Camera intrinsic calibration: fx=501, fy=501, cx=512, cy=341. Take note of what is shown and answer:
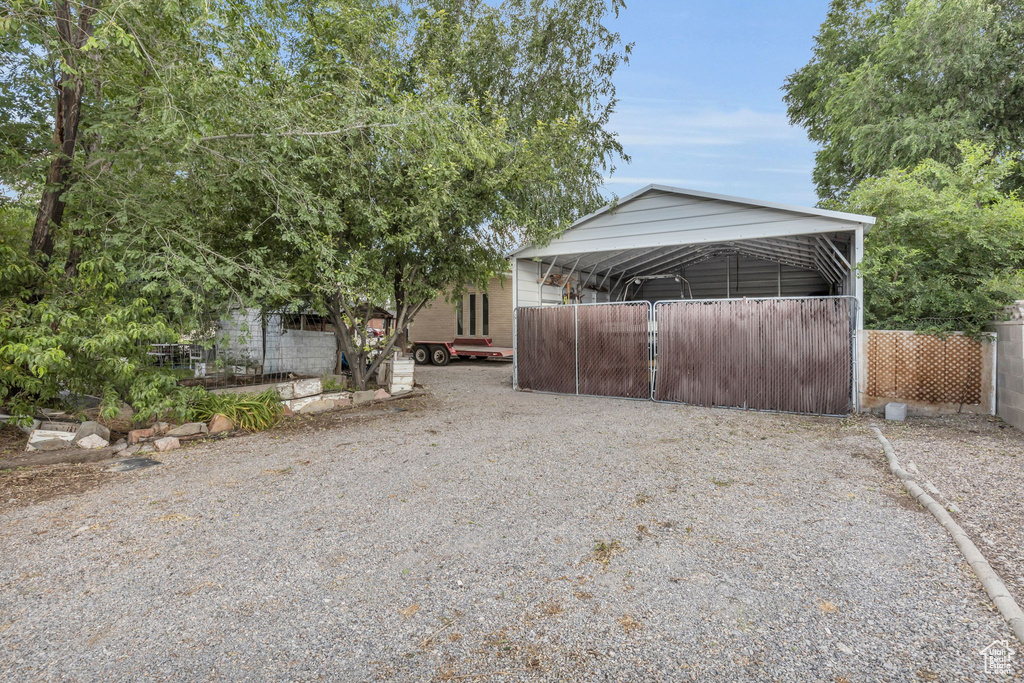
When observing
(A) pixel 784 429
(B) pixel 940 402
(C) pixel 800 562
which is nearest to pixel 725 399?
(A) pixel 784 429

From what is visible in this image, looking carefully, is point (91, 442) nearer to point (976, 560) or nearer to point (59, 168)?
point (59, 168)

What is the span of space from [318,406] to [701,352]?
642cm

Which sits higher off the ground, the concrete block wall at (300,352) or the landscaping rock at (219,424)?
the concrete block wall at (300,352)

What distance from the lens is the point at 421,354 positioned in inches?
712

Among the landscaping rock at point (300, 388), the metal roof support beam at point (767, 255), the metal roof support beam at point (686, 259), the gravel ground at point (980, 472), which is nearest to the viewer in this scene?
the gravel ground at point (980, 472)

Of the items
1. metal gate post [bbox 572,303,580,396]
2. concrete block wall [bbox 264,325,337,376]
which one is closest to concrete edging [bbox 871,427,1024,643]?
metal gate post [bbox 572,303,580,396]

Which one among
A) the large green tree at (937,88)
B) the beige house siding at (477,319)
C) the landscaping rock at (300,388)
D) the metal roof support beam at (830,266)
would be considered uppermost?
the large green tree at (937,88)

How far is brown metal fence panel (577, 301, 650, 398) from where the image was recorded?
9109mm

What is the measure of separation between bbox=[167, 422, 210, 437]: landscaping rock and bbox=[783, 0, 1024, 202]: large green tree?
17.3m

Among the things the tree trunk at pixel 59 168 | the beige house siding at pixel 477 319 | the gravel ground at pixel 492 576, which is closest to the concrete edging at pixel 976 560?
the gravel ground at pixel 492 576

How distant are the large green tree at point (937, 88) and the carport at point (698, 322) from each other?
19.4 feet

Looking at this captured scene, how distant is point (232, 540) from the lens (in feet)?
10.2

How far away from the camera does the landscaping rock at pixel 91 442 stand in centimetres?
519

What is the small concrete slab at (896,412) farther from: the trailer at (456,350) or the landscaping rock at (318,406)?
the trailer at (456,350)
